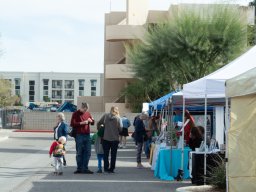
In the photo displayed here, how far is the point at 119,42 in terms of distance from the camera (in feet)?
193

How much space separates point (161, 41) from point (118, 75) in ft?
74.9

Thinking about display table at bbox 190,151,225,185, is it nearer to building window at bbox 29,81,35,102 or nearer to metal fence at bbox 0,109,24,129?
metal fence at bbox 0,109,24,129

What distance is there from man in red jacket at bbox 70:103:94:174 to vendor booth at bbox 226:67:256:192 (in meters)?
6.78

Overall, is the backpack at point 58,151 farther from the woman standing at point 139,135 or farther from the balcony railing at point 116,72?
the balcony railing at point 116,72

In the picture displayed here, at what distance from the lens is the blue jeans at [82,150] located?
16.6 m

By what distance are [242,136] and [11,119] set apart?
4875 centimetres

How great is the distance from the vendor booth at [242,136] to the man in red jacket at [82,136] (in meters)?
6.78

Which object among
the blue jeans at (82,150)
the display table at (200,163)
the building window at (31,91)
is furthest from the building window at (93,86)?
the display table at (200,163)

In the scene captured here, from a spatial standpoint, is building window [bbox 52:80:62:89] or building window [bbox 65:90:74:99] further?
building window [bbox 65:90:74:99]

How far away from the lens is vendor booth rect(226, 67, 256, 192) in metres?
9.88

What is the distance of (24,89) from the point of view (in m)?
142

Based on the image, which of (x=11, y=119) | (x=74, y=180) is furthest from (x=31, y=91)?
(x=74, y=180)

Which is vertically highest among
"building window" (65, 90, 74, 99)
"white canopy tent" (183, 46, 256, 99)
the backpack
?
"building window" (65, 90, 74, 99)

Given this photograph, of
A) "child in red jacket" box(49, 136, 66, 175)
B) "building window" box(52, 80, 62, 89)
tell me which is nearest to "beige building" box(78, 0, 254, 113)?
"child in red jacket" box(49, 136, 66, 175)
